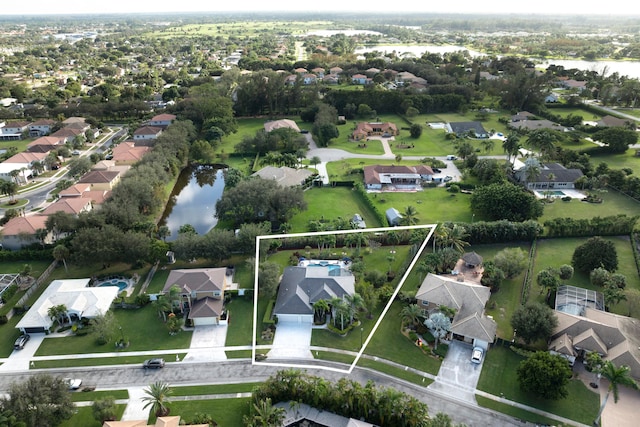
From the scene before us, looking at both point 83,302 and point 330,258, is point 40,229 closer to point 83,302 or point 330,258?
point 83,302

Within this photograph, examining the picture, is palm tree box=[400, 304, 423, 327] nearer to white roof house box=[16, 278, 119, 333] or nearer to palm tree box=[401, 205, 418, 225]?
palm tree box=[401, 205, 418, 225]

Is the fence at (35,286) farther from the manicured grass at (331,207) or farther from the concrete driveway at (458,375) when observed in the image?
the concrete driveway at (458,375)

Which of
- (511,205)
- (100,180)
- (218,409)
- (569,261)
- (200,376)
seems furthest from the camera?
(100,180)

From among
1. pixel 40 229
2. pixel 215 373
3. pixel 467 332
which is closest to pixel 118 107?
pixel 40 229

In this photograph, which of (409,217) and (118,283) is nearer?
(118,283)

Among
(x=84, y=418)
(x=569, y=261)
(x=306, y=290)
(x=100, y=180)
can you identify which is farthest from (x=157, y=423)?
(x=100, y=180)
